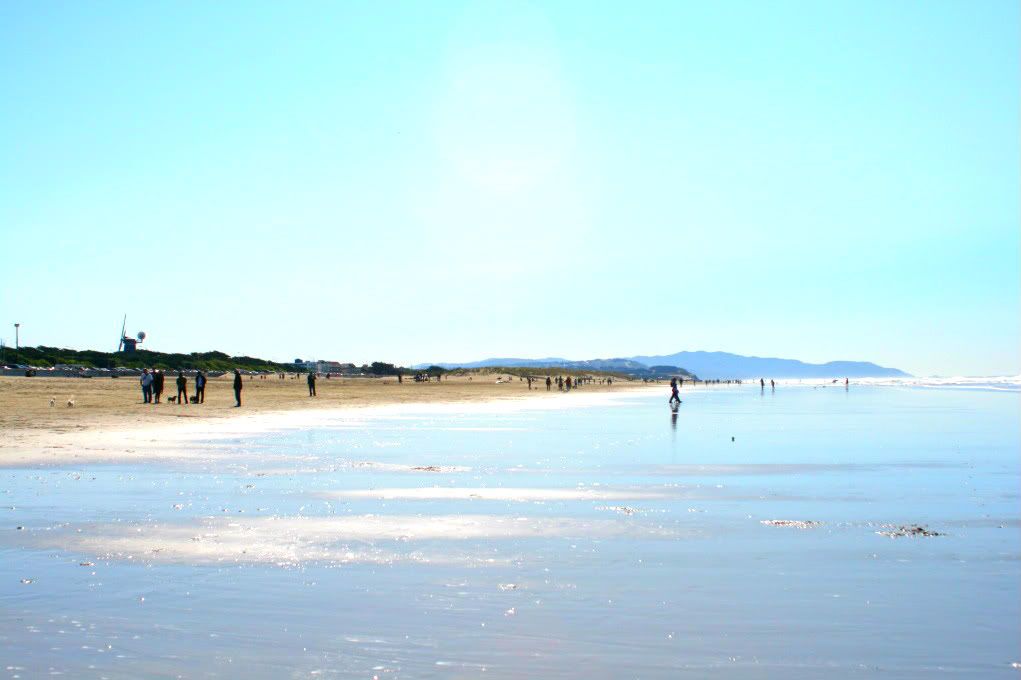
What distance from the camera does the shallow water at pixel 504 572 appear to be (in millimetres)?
6711

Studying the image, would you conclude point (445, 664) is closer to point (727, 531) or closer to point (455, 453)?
point (727, 531)

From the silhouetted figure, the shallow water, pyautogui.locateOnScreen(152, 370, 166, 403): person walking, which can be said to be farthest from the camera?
pyautogui.locateOnScreen(152, 370, 166, 403): person walking

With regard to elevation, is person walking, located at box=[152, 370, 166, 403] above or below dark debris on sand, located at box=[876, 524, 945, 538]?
above

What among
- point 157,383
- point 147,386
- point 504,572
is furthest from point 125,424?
point 504,572

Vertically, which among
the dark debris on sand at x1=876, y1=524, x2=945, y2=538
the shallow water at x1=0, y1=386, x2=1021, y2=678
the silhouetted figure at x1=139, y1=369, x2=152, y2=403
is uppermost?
the silhouetted figure at x1=139, y1=369, x2=152, y2=403

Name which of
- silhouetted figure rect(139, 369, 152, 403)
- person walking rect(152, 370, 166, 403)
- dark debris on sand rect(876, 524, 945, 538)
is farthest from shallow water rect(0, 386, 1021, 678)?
person walking rect(152, 370, 166, 403)

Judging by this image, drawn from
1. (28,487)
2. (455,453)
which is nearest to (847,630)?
(28,487)

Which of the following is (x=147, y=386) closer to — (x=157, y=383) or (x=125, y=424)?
(x=157, y=383)

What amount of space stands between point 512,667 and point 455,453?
55.9 ft

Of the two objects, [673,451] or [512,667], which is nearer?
[512,667]

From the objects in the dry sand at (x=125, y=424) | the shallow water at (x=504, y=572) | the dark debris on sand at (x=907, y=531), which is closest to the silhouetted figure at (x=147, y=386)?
the dry sand at (x=125, y=424)

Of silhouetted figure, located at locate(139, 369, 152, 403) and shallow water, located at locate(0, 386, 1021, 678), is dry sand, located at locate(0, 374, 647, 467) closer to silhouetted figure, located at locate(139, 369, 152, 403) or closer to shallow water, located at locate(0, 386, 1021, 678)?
silhouetted figure, located at locate(139, 369, 152, 403)

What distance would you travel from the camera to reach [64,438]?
24984mm

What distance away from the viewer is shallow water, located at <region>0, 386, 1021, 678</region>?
671cm
